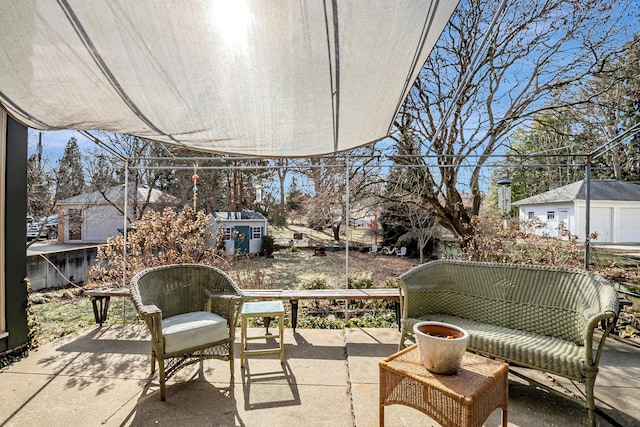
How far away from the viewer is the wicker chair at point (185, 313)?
2.36 m

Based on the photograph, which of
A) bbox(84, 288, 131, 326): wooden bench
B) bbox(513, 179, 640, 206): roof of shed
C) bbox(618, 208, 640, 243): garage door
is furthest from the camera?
bbox(618, 208, 640, 243): garage door

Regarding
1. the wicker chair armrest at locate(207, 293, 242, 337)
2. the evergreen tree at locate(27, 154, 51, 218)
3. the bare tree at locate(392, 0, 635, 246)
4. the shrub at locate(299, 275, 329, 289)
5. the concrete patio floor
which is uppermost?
the bare tree at locate(392, 0, 635, 246)

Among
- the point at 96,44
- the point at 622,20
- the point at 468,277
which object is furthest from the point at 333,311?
the point at 622,20

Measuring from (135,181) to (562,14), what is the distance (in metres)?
12.4

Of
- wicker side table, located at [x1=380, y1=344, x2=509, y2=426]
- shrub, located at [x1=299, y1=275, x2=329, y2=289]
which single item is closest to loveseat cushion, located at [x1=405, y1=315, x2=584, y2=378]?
wicker side table, located at [x1=380, y1=344, x2=509, y2=426]

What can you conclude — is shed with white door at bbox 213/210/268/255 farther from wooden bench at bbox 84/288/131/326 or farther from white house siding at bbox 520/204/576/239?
white house siding at bbox 520/204/576/239

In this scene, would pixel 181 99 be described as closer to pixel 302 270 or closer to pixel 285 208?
pixel 302 270

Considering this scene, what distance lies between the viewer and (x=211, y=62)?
1878 millimetres

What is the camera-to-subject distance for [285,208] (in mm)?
18375

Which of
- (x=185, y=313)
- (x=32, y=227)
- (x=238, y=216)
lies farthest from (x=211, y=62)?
(x=32, y=227)

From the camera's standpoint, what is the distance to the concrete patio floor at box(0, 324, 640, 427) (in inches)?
83.5

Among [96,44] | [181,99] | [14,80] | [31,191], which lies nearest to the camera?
[96,44]

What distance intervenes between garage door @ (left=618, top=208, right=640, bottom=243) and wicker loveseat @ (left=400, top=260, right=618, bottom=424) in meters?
15.0

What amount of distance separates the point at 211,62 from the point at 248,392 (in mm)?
2395
